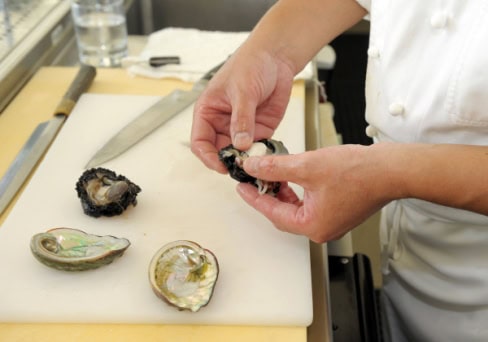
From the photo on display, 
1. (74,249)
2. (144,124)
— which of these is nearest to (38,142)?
(144,124)

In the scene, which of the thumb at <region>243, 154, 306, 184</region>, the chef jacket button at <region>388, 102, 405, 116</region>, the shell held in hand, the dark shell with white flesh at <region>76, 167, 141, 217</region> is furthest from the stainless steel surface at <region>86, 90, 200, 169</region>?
Result: the chef jacket button at <region>388, 102, 405, 116</region>

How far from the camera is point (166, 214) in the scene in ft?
2.74

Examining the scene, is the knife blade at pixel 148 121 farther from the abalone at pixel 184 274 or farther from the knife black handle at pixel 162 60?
the abalone at pixel 184 274

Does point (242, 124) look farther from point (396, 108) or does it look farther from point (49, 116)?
point (49, 116)

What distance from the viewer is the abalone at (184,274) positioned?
0.68 m

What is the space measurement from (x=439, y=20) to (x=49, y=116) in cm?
73

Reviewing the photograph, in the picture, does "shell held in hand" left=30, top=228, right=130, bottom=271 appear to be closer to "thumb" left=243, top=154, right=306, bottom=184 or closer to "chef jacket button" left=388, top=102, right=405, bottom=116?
"thumb" left=243, top=154, right=306, bottom=184

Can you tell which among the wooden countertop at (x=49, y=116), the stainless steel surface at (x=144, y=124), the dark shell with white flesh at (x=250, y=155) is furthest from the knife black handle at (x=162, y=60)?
the dark shell with white flesh at (x=250, y=155)

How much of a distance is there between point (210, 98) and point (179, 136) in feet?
0.47

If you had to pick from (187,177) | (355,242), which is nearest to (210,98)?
(187,177)

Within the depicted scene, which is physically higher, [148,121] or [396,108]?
[396,108]

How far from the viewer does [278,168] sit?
726 mm

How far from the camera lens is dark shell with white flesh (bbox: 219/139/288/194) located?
2.61 feet

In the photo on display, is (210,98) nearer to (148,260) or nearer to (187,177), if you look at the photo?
(187,177)
